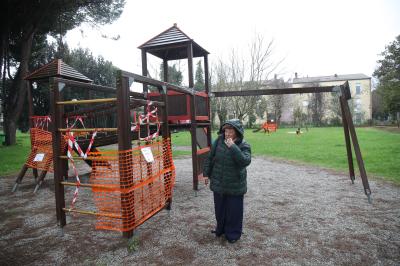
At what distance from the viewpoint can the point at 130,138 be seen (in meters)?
3.33

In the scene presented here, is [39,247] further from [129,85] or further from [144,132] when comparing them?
[144,132]

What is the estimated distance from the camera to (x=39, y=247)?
347 cm

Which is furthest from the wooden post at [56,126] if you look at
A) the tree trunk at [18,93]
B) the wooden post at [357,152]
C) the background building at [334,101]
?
the background building at [334,101]

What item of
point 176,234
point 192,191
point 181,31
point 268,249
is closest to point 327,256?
point 268,249

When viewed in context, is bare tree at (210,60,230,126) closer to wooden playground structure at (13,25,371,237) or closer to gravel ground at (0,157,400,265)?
wooden playground structure at (13,25,371,237)

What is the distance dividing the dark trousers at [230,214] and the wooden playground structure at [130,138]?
0.98 m

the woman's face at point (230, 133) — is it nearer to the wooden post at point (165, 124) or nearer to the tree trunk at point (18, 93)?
the wooden post at point (165, 124)

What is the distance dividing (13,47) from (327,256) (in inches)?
916

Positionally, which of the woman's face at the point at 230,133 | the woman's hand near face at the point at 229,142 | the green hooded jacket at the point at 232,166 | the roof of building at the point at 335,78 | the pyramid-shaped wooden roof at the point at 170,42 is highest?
the roof of building at the point at 335,78

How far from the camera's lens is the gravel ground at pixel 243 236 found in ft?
10.2

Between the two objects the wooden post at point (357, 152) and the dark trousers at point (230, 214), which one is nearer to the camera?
the dark trousers at point (230, 214)

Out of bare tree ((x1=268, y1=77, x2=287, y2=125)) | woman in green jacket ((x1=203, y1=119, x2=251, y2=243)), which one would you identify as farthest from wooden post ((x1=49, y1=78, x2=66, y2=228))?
bare tree ((x1=268, y1=77, x2=287, y2=125))

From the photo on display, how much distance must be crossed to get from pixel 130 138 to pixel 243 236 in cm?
199

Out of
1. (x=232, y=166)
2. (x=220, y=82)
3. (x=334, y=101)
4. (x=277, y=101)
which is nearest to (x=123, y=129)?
(x=232, y=166)
